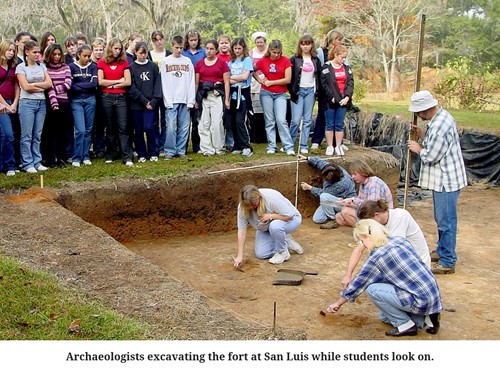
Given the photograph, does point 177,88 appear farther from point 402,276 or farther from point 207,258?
point 402,276

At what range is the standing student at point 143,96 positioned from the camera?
9.92 m

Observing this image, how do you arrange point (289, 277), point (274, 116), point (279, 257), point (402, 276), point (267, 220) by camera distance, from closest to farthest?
point (402, 276) < point (289, 277) < point (267, 220) < point (279, 257) < point (274, 116)

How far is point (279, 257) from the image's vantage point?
8.32 m

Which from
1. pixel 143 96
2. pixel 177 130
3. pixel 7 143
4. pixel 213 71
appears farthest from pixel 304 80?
pixel 7 143

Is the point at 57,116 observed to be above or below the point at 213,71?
below

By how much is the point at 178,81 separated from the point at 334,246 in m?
3.39

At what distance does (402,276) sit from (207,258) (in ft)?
11.1

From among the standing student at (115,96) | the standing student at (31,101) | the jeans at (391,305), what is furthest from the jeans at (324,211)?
the standing student at (31,101)

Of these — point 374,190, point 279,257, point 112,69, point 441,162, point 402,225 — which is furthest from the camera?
point 112,69

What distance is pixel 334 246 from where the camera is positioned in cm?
911

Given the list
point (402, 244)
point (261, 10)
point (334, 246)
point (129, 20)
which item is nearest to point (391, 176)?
point (334, 246)

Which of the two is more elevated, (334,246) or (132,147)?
(132,147)

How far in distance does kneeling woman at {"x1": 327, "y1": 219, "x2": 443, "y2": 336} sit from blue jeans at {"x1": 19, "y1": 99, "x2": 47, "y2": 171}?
5151mm

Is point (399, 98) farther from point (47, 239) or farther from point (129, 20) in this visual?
point (47, 239)
